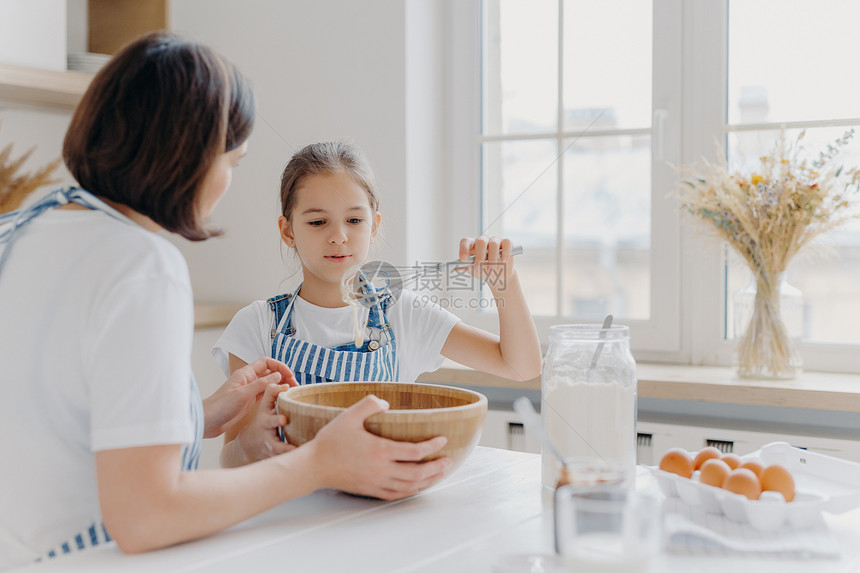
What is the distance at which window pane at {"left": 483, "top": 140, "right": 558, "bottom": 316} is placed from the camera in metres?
2.16

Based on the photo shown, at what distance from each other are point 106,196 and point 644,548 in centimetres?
61

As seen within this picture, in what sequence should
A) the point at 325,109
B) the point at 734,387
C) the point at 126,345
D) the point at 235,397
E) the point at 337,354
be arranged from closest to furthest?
the point at 126,345, the point at 235,397, the point at 337,354, the point at 734,387, the point at 325,109

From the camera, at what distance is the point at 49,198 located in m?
0.80

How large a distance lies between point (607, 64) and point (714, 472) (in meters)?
1.46

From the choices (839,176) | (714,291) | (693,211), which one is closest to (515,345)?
(693,211)

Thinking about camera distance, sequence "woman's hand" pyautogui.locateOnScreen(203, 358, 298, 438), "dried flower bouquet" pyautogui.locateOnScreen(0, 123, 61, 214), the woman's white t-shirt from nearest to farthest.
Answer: the woman's white t-shirt, "woman's hand" pyautogui.locateOnScreen(203, 358, 298, 438), "dried flower bouquet" pyautogui.locateOnScreen(0, 123, 61, 214)

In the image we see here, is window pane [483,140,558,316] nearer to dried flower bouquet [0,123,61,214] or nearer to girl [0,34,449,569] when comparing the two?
dried flower bouquet [0,123,61,214]

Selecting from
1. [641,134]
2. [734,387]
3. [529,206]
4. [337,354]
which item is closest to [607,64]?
[641,134]

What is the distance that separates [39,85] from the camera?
1975 millimetres

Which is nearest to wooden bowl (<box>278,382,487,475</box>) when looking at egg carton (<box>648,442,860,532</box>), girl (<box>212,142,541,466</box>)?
egg carton (<box>648,442,860,532</box>)

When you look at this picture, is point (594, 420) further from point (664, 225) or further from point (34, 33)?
point (34, 33)

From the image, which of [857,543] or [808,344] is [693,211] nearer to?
[808,344]

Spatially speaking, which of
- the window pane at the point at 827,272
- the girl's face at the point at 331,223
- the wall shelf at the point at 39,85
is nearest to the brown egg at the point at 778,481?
the girl's face at the point at 331,223

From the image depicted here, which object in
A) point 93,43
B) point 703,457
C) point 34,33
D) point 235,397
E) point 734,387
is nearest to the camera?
point 703,457
